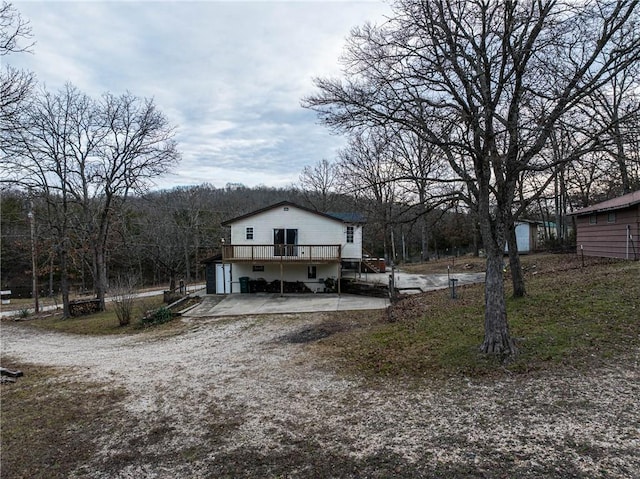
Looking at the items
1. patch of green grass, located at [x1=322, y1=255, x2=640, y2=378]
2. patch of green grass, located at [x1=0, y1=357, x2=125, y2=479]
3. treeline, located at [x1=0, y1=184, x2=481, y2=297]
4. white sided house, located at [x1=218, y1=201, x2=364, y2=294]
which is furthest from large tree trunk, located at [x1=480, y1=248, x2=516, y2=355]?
treeline, located at [x1=0, y1=184, x2=481, y2=297]

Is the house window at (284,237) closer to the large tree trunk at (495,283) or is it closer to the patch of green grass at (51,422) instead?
the patch of green grass at (51,422)

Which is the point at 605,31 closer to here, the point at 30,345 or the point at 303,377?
the point at 303,377

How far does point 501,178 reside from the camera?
23.5ft

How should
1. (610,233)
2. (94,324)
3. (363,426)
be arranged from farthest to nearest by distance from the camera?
(94,324) → (610,233) → (363,426)

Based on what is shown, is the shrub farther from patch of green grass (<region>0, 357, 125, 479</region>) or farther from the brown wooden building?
the brown wooden building

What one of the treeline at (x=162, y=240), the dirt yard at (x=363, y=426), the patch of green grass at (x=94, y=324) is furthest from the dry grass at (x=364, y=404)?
the treeline at (x=162, y=240)

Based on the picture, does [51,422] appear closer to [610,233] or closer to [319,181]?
[610,233]

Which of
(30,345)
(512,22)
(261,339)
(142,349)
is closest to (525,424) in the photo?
(512,22)

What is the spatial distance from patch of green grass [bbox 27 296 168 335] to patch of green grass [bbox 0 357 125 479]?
713 cm

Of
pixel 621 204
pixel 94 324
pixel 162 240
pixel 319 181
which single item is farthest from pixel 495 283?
pixel 319 181

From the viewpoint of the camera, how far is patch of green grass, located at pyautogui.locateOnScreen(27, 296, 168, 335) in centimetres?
1599

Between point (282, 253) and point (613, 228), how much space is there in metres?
15.6

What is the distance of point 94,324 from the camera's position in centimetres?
1742

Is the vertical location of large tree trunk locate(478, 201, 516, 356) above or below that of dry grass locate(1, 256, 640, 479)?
above
